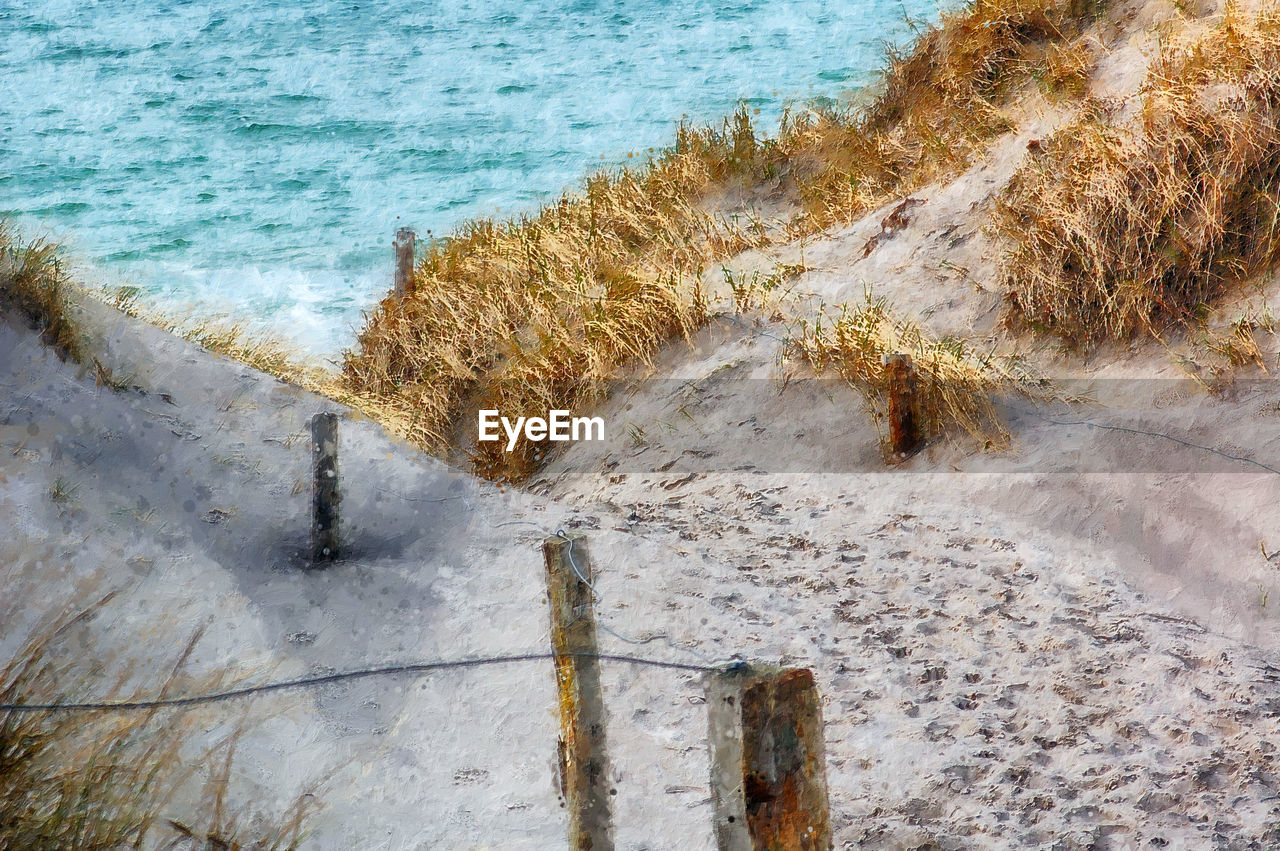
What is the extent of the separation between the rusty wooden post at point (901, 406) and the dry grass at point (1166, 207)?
Answer: 3.92 ft

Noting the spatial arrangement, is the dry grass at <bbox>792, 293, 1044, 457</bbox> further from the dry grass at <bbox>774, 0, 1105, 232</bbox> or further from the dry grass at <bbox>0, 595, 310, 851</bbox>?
the dry grass at <bbox>0, 595, 310, 851</bbox>

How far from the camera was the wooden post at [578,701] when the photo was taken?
106 inches

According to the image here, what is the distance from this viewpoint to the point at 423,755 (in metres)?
3.54

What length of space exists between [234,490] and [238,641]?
52.7 inches

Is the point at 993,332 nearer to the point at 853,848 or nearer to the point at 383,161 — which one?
the point at 853,848

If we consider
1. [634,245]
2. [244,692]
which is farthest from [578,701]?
[634,245]

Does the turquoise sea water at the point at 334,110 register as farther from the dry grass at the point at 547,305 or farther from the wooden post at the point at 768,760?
the wooden post at the point at 768,760

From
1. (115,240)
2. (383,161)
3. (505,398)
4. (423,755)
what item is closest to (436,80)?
(383,161)

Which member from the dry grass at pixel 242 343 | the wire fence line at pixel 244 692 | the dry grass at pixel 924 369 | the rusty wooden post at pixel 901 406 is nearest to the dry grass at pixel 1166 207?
the dry grass at pixel 924 369

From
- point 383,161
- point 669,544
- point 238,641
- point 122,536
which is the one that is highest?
point 383,161

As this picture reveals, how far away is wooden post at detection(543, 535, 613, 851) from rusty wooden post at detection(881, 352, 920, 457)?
302 centimetres

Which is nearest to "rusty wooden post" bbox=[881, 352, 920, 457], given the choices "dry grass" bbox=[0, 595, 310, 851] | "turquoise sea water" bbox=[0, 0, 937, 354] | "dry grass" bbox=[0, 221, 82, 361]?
"dry grass" bbox=[0, 595, 310, 851]

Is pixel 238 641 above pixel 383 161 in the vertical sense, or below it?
below

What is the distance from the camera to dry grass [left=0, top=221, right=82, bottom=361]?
552cm
